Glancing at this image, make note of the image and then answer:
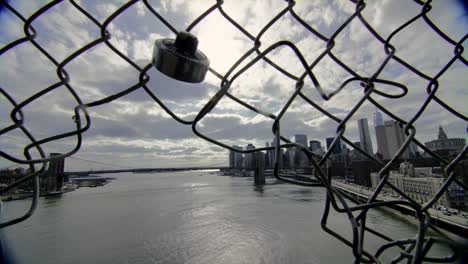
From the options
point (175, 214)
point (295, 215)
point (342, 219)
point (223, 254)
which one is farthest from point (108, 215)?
point (342, 219)

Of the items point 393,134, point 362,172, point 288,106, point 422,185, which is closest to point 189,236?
point 393,134

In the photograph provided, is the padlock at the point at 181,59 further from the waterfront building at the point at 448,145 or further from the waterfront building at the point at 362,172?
the waterfront building at the point at 362,172

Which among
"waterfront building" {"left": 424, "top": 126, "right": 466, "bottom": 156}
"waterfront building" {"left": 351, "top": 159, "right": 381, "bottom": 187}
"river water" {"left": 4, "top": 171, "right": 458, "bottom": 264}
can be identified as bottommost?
"river water" {"left": 4, "top": 171, "right": 458, "bottom": 264}

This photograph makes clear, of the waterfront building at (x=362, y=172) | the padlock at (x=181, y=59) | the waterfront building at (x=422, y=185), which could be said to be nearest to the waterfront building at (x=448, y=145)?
the padlock at (x=181, y=59)

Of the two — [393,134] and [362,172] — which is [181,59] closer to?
[393,134]

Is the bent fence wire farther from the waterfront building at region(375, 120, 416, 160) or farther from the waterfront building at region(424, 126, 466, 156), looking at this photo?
the waterfront building at region(424, 126, 466, 156)

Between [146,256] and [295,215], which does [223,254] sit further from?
[295,215]

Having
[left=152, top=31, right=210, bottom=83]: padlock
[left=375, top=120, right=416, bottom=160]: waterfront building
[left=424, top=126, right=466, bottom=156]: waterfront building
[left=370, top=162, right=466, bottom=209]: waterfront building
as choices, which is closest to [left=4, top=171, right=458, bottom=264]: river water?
[left=375, top=120, right=416, bottom=160]: waterfront building

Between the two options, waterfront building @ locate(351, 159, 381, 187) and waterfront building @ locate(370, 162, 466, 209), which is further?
waterfront building @ locate(351, 159, 381, 187)

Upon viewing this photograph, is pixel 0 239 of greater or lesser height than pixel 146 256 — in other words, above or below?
above

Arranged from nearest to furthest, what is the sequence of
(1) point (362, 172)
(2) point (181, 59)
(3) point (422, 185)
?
(2) point (181, 59) → (3) point (422, 185) → (1) point (362, 172)

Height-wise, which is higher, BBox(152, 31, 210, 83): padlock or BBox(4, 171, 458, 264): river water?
BBox(152, 31, 210, 83): padlock
